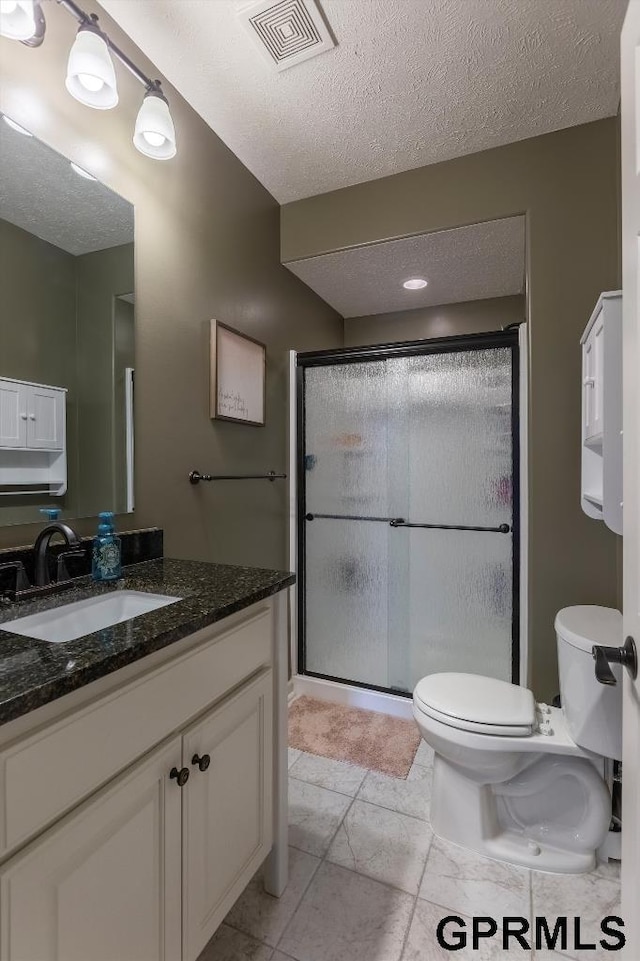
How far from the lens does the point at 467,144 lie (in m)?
1.87

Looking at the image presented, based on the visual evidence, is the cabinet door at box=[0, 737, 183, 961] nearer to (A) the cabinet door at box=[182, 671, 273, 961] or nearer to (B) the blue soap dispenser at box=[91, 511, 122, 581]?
(A) the cabinet door at box=[182, 671, 273, 961]

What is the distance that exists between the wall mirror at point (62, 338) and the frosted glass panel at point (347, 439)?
1188 mm

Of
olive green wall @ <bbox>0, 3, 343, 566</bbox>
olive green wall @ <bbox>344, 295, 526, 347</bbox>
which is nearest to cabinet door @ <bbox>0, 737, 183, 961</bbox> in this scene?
olive green wall @ <bbox>0, 3, 343, 566</bbox>

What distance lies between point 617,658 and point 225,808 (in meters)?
0.90

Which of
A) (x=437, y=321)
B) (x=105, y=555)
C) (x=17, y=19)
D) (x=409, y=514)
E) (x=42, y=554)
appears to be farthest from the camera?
(x=437, y=321)

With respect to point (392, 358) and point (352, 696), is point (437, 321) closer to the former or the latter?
point (392, 358)

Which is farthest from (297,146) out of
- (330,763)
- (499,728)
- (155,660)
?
(330,763)

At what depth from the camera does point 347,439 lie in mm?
2418

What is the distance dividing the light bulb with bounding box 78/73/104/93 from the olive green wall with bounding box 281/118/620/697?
4.64 ft

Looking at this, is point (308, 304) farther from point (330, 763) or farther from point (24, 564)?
point (330, 763)

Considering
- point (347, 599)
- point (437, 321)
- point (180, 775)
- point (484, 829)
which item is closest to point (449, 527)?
point (347, 599)

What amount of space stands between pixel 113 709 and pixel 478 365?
197 centimetres

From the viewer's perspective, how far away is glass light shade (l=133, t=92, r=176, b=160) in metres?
1.30

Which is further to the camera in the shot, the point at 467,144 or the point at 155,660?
the point at 467,144
